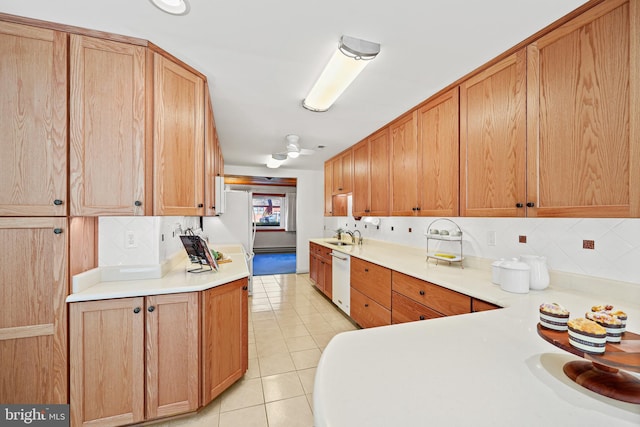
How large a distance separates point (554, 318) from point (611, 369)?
0.17 m

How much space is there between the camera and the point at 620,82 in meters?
1.19

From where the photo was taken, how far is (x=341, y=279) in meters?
3.51

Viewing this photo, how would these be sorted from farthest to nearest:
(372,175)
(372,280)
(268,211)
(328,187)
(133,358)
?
(268,211) → (328,187) → (372,175) → (372,280) → (133,358)

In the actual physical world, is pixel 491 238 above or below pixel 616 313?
above

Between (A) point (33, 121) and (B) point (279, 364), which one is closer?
(A) point (33, 121)

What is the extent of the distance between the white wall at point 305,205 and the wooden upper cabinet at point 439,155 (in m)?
3.61

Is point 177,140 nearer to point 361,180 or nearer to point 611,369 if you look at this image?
point 611,369

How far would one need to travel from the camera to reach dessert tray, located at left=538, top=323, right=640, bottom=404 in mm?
652

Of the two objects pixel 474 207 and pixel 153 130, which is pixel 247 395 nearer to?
pixel 153 130

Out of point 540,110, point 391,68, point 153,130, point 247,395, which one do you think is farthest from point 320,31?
point 247,395

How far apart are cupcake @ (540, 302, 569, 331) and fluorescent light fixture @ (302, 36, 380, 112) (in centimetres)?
154

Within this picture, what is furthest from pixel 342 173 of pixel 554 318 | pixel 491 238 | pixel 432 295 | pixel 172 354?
pixel 554 318

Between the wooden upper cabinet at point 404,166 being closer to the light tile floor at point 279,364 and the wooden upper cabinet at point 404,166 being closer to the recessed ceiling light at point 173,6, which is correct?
the light tile floor at point 279,364

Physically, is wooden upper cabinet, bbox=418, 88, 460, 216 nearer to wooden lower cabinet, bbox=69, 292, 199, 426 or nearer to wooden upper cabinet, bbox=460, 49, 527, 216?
wooden upper cabinet, bbox=460, 49, 527, 216
